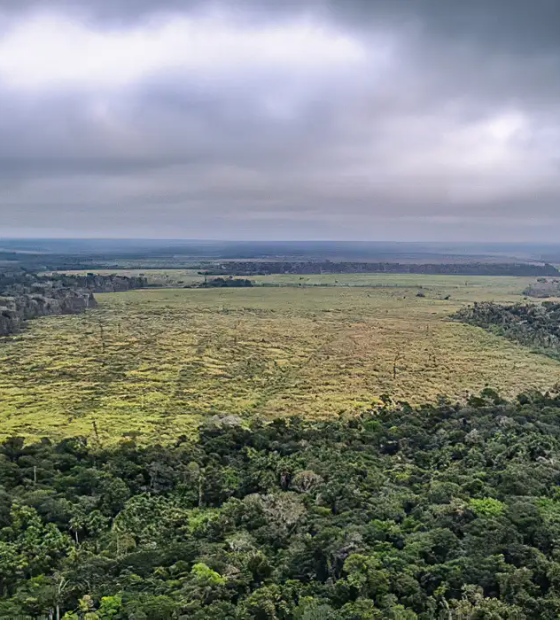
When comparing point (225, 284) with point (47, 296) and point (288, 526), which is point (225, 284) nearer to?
point (47, 296)

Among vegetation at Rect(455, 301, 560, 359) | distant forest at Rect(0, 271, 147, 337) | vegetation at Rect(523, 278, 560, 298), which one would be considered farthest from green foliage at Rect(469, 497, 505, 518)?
vegetation at Rect(523, 278, 560, 298)

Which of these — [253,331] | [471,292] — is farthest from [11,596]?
[471,292]

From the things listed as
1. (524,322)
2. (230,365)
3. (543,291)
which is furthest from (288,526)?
(543,291)

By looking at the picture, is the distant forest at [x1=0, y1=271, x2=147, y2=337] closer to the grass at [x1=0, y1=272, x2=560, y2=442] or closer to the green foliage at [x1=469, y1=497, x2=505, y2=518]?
the grass at [x1=0, y1=272, x2=560, y2=442]

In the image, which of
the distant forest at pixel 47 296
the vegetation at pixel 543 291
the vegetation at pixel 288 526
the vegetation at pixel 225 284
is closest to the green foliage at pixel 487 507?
the vegetation at pixel 288 526

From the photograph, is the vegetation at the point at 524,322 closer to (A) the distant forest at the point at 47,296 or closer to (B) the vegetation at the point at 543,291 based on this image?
(B) the vegetation at the point at 543,291
